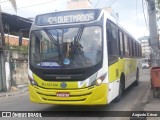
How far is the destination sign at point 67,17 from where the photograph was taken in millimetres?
10500

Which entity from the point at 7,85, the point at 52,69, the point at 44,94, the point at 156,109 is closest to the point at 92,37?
the point at 52,69

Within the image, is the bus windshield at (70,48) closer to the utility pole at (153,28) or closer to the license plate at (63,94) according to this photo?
the license plate at (63,94)

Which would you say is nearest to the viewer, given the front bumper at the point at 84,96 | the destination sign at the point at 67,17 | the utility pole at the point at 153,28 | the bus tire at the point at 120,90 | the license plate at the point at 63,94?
the front bumper at the point at 84,96

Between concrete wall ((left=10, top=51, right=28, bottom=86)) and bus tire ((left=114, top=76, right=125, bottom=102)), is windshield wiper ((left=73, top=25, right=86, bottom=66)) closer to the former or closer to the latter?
bus tire ((left=114, top=76, right=125, bottom=102))

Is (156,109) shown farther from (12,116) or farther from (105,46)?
(12,116)

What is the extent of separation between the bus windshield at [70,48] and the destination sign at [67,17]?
307mm

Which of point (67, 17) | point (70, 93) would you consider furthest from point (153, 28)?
point (70, 93)

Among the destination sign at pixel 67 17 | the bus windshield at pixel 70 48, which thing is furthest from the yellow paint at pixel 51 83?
the destination sign at pixel 67 17

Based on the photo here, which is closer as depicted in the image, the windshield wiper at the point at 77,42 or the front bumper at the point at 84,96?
the front bumper at the point at 84,96

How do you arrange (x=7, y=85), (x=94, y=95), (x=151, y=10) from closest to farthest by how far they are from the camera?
(x=94, y=95) < (x=151, y=10) < (x=7, y=85)

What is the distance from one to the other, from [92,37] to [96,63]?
2.59 feet

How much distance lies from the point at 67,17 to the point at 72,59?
1.43 metres

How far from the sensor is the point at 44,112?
11.0 metres

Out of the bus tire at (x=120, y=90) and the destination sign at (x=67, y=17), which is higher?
the destination sign at (x=67, y=17)
